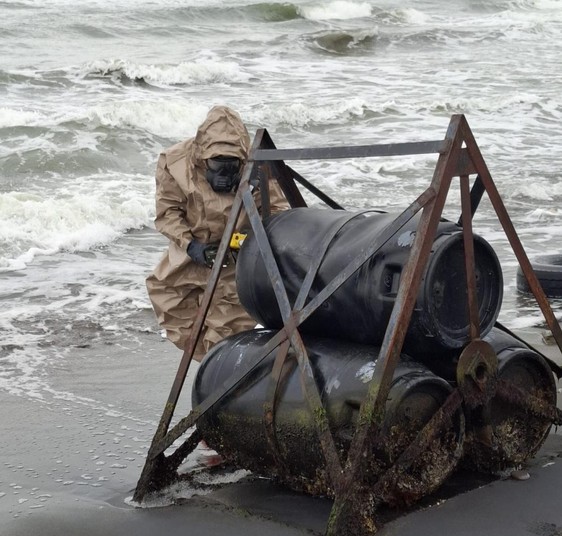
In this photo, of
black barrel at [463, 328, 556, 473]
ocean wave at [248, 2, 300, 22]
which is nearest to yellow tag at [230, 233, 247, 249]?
black barrel at [463, 328, 556, 473]

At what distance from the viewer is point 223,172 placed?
4652 mm

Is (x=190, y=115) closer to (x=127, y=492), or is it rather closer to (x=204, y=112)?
(x=204, y=112)

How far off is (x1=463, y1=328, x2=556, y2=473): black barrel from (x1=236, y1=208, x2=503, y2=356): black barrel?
0.61ft

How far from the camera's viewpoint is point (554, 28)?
28.5m

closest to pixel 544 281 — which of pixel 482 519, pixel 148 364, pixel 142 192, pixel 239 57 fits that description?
pixel 148 364

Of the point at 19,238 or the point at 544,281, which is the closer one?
the point at 544,281

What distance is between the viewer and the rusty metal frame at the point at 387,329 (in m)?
3.43

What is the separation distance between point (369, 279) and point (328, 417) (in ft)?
1.64

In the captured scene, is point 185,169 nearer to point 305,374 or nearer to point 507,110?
point 305,374

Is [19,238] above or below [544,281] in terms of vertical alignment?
below

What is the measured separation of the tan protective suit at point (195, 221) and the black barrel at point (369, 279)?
575 mm

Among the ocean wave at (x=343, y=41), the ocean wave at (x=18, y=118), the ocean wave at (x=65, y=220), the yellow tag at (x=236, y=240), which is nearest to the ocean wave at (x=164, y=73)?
the ocean wave at (x=18, y=118)

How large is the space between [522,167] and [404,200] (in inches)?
95.0

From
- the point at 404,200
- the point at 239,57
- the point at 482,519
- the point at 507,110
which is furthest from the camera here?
the point at 239,57
